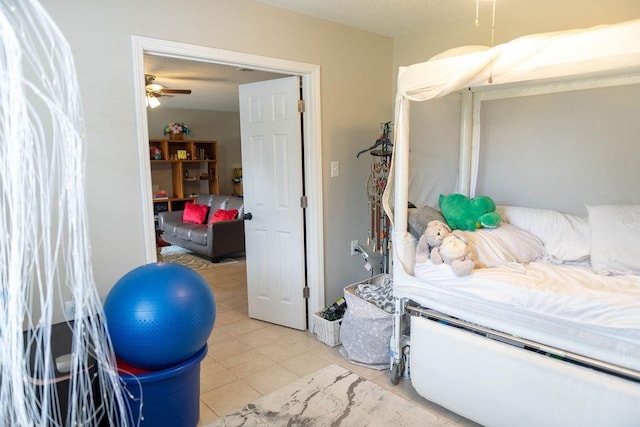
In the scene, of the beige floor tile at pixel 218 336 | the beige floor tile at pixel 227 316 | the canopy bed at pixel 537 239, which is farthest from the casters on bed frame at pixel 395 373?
the beige floor tile at pixel 227 316

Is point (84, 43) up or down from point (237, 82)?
down

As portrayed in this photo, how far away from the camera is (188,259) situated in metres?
6.05

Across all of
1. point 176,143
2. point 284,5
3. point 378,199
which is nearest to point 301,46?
point 284,5

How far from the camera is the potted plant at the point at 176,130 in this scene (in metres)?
7.39

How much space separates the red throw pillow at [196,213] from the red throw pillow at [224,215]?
1.32ft

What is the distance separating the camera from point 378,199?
11.0 feet

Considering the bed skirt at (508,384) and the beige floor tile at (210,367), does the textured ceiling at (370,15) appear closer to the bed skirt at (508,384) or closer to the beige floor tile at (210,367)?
the bed skirt at (508,384)

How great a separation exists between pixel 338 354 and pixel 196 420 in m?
1.17

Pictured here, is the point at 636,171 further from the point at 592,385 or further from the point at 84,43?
the point at 84,43

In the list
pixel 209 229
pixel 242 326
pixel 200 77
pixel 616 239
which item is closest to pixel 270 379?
pixel 242 326

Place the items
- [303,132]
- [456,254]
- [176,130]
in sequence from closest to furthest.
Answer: [456,254]
[303,132]
[176,130]

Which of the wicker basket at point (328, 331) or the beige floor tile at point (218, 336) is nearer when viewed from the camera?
the wicker basket at point (328, 331)

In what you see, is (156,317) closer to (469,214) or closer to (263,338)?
(263,338)

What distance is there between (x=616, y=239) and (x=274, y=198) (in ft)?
7.69
